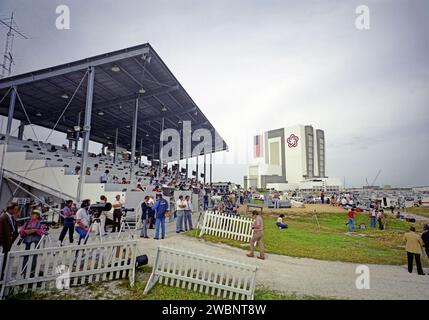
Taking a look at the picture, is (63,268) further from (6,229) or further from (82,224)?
(82,224)

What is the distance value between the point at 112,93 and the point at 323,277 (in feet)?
65.6

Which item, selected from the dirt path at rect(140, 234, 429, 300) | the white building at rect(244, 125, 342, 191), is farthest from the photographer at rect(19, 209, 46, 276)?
the white building at rect(244, 125, 342, 191)

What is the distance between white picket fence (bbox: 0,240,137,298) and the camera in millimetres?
4465

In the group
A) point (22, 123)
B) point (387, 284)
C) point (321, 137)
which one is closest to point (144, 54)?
point (387, 284)

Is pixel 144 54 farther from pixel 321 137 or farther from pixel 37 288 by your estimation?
pixel 321 137

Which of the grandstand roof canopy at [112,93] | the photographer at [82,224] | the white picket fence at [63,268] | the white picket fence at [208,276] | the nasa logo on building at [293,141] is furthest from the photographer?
the nasa logo on building at [293,141]

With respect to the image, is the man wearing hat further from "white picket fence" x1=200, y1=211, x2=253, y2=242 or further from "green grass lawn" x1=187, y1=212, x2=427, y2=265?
"white picket fence" x1=200, y1=211, x2=253, y2=242

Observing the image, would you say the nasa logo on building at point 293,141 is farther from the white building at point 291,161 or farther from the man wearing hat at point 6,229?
the man wearing hat at point 6,229

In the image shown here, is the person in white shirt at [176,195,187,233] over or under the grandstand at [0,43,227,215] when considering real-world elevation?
under

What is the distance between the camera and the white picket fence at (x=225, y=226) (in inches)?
404

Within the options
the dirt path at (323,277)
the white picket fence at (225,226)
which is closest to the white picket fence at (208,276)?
the dirt path at (323,277)

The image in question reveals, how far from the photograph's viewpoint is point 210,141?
1421 inches

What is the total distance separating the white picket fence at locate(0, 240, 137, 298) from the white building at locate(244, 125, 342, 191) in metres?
102

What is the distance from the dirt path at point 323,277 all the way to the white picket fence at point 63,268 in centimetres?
145
